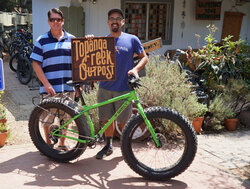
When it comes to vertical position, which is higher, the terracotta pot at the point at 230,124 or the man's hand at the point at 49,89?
the man's hand at the point at 49,89

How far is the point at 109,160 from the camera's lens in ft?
13.1

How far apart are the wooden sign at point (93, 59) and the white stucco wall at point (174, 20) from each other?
4.77 m

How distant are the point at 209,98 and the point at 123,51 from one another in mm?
2701

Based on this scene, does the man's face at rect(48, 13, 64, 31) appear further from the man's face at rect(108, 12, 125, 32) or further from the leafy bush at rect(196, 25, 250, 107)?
the leafy bush at rect(196, 25, 250, 107)

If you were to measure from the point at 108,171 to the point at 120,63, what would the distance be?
4.44 feet

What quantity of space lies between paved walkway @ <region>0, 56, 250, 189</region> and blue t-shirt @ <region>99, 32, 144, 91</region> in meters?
1.02

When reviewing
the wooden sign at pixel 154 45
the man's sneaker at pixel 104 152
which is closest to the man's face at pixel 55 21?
the man's sneaker at pixel 104 152

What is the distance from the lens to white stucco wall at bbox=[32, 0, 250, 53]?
26.8ft

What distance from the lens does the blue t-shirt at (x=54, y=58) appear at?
3676 millimetres

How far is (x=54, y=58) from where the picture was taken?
3729 mm

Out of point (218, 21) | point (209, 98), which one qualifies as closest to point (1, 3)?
point (218, 21)

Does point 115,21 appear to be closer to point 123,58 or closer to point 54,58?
point 123,58

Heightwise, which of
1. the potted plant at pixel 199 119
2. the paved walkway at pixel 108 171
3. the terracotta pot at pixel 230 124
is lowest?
the paved walkway at pixel 108 171

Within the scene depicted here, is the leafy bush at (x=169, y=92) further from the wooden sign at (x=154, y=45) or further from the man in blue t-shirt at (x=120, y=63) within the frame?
the man in blue t-shirt at (x=120, y=63)
